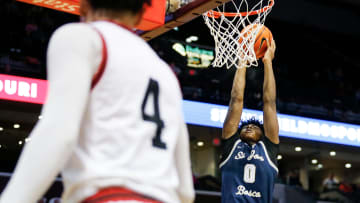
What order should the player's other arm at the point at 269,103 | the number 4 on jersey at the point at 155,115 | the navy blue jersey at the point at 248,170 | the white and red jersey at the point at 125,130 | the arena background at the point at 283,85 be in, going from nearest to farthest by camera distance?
the white and red jersey at the point at 125,130, the number 4 on jersey at the point at 155,115, the navy blue jersey at the point at 248,170, the player's other arm at the point at 269,103, the arena background at the point at 283,85

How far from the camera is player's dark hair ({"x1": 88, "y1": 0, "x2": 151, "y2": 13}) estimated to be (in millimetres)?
1690

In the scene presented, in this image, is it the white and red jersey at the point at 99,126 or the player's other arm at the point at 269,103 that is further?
the player's other arm at the point at 269,103

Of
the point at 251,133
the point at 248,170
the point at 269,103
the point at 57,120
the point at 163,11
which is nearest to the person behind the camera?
the point at 57,120

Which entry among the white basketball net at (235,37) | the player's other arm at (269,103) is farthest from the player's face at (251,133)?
the white basketball net at (235,37)

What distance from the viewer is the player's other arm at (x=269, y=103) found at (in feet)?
17.0

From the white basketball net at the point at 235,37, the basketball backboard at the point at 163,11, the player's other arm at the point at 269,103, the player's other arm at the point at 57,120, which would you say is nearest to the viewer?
the player's other arm at the point at 57,120

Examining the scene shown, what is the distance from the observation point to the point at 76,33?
156 centimetres

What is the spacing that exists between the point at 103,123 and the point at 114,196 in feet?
0.58

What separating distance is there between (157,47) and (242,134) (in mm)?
8498

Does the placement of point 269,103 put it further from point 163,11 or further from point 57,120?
point 57,120

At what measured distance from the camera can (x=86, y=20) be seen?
175 cm

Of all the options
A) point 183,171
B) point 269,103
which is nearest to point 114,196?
point 183,171

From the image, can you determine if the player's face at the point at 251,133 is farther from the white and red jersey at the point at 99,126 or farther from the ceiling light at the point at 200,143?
the ceiling light at the point at 200,143

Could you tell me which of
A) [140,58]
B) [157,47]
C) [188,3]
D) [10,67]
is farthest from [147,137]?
[157,47]
